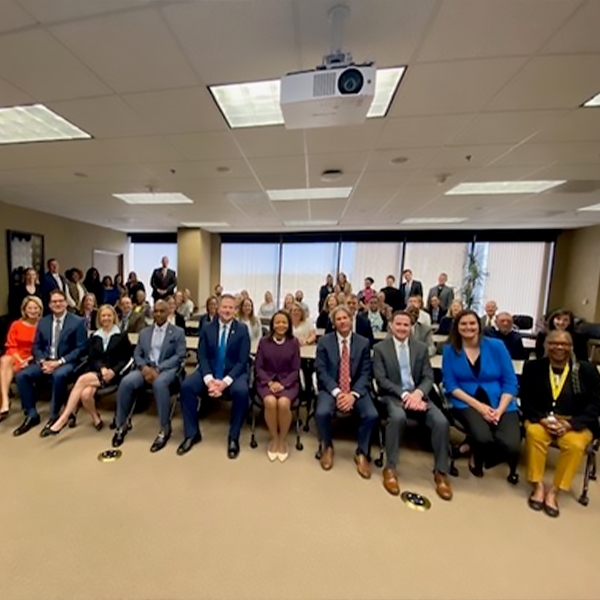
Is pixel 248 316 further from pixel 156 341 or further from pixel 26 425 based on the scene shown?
pixel 26 425

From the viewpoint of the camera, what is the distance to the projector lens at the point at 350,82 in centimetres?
161

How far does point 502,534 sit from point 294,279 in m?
7.82

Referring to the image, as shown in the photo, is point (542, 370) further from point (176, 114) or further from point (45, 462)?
point (45, 462)

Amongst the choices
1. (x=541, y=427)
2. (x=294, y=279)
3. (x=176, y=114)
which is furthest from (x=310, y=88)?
(x=294, y=279)

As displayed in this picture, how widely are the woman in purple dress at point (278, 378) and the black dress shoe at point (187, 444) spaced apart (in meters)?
0.63

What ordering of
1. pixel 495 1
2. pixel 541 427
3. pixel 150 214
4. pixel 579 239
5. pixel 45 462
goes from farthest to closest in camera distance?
pixel 579 239, pixel 150 214, pixel 45 462, pixel 541 427, pixel 495 1

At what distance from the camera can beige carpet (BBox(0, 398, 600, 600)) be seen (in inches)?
61.6

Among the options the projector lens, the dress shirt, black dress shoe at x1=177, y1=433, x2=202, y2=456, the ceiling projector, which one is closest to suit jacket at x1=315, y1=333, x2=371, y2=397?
black dress shoe at x1=177, y1=433, x2=202, y2=456

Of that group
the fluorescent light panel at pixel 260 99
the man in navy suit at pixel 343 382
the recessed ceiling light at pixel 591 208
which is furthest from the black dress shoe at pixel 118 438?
the recessed ceiling light at pixel 591 208

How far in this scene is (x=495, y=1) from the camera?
4.88 feet

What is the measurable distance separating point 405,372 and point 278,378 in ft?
3.52

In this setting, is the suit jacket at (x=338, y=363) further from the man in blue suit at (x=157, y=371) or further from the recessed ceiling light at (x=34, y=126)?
the recessed ceiling light at (x=34, y=126)

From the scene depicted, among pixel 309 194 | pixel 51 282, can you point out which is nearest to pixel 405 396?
pixel 309 194

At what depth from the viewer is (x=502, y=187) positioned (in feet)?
15.0
